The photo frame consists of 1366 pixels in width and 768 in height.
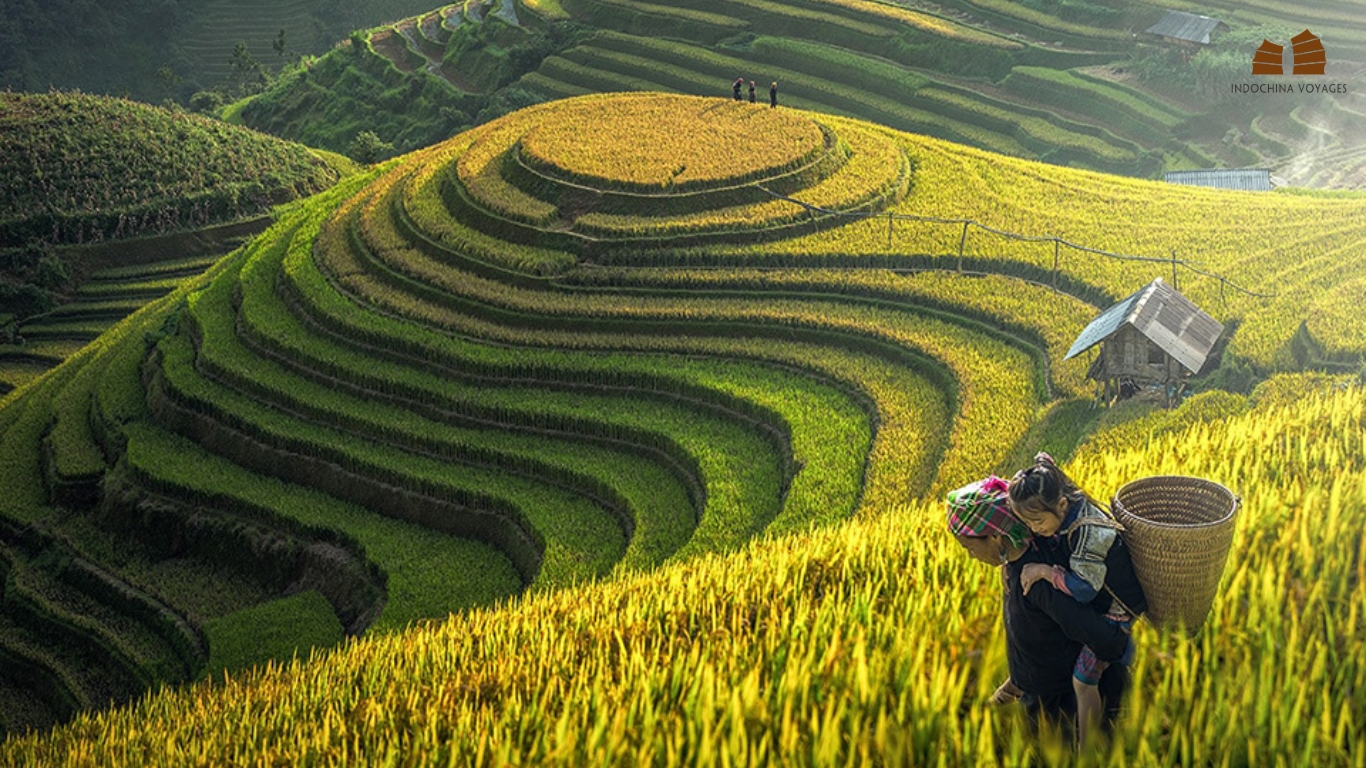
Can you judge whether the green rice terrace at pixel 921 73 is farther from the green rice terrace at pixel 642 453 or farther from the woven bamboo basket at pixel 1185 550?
the woven bamboo basket at pixel 1185 550

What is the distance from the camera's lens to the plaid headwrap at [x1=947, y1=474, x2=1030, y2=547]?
4.81m

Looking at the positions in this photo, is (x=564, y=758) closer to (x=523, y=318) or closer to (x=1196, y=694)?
(x=1196, y=694)

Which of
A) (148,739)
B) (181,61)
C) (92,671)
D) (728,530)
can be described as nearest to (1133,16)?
(728,530)

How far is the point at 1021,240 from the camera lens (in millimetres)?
22500

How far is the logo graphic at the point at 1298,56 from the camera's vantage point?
42062mm

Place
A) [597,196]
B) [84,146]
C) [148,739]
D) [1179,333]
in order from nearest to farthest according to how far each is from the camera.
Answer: [148,739], [1179,333], [597,196], [84,146]

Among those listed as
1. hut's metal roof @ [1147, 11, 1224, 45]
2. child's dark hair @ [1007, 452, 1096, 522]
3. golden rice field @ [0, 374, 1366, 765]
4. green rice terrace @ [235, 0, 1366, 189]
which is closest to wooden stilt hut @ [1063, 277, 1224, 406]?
golden rice field @ [0, 374, 1366, 765]

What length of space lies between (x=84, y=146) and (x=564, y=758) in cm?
4260

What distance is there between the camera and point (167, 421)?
23.4 metres

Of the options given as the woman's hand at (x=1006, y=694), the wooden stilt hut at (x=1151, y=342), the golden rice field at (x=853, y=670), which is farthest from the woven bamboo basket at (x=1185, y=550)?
the wooden stilt hut at (x=1151, y=342)

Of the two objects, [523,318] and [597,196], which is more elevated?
[597,196]

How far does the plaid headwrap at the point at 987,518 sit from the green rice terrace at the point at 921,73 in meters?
37.3

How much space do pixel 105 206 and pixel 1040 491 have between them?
41.0 meters

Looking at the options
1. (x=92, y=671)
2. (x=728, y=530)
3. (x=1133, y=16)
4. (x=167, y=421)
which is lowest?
(x=92, y=671)
